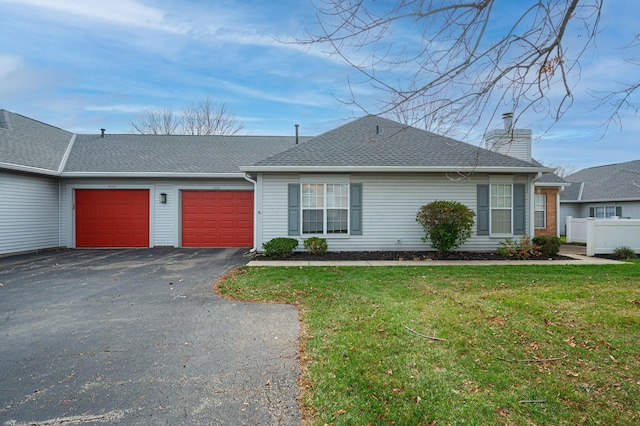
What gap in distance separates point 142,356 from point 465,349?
138 inches

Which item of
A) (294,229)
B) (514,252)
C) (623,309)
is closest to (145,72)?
(294,229)

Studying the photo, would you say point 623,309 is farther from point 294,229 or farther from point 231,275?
point 294,229

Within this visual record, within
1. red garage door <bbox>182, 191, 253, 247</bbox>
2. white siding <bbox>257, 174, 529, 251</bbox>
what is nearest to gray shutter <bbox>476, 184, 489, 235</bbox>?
white siding <bbox>257, 174, 529, 251</bbox>

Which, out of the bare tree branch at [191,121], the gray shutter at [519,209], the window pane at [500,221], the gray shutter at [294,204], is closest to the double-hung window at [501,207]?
the window pane at [500,221]

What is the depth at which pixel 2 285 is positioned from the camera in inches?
273

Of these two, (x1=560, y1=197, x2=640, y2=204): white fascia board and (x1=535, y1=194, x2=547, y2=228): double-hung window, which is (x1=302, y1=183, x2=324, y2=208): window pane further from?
(x1=560, y1=197, x2=640, y2=204): white fascia board

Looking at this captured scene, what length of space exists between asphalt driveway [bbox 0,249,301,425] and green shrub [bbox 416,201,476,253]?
6216 mm

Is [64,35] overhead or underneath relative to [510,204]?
overhead

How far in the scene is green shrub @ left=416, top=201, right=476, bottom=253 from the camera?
9938 mm

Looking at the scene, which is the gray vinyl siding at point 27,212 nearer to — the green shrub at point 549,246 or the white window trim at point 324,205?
the white window trim at point 324,205

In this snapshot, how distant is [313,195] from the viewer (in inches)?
435

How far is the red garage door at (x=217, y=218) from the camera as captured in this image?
13.4 m

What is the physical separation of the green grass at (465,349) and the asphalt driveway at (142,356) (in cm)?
41

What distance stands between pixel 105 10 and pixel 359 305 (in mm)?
7979
